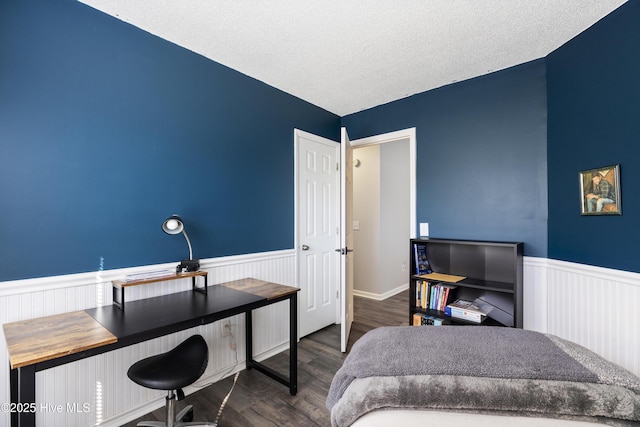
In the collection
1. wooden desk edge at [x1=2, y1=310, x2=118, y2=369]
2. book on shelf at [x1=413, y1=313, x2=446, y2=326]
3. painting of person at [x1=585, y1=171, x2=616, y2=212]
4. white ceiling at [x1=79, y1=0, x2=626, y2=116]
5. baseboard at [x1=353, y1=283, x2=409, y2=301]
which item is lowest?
baseboard at [x1=353, y1=283, x2=409, y2=301]

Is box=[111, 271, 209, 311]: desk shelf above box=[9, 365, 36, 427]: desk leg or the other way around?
above

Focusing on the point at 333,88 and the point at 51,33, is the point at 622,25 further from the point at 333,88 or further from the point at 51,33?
the point at 51,33

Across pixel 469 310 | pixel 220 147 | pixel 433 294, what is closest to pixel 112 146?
pixel 220 147

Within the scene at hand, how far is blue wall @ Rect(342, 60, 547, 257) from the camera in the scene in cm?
237

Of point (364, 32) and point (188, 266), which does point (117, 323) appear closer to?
point (188, 266)

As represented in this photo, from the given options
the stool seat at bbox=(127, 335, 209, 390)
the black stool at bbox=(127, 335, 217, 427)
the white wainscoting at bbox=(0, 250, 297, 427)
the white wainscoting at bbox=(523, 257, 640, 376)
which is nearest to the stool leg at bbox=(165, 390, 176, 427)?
the black stool at bbox=(127, 335, 217, 427)

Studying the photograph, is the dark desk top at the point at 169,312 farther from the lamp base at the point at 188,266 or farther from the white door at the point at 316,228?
the white door at the point at 316,228

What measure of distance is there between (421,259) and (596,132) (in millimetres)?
1579

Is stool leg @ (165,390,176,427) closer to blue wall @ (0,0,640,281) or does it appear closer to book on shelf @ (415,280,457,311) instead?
blue wall @ (0,0,640,281)

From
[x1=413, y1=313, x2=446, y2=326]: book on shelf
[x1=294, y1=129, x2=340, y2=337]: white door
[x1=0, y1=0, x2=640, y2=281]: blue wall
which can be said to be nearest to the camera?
[x1=0, y1=0, x2=640, y2=281]: blue wall

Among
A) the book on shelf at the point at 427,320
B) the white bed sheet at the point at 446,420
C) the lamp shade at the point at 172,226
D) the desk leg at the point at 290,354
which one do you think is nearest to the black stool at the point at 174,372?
the desk leg at the point at 290,354

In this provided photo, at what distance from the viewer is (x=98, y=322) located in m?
1.46

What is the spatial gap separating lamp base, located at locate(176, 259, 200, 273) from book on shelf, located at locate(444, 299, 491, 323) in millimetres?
2115

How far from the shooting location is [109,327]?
140 centimetres
